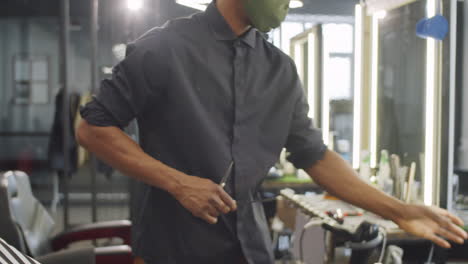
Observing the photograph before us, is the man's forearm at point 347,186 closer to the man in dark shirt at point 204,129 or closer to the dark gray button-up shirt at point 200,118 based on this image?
the man in dark shirt at point 204,129

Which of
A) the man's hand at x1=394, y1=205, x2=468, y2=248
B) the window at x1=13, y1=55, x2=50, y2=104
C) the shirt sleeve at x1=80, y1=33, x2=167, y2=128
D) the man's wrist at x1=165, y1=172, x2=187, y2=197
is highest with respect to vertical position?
the window at x1=13, y1=55, x2=50, y2=104

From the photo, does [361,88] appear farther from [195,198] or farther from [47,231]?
[195,198]

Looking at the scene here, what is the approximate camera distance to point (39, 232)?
7.78ft

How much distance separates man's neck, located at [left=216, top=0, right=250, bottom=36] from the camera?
1.24 metres

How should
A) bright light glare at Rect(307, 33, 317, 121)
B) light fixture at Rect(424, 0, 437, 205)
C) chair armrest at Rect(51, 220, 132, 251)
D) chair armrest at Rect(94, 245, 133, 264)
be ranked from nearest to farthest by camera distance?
chair armrest at Rect(94, 245, 133, 264) → light fixture at Rect(424, 0, 437, 205) → chair armrest at Rect(51, 220, 132, 251) → bright light glare at Rect(307, 33, 317, 121)

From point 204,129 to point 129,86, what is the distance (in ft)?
0.64

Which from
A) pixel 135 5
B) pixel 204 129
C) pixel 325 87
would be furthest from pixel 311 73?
pixel 204 129

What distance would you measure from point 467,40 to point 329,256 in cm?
161

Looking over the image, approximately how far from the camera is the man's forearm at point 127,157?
1.05 meters

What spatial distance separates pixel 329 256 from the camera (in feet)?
8.04

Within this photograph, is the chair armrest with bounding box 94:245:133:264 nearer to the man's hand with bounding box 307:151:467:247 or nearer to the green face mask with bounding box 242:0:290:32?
the man's hand with bounding box 307:151:467:247

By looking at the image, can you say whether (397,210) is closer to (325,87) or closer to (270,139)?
(270,139)

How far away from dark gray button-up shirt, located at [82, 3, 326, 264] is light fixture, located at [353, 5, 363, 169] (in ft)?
7.15

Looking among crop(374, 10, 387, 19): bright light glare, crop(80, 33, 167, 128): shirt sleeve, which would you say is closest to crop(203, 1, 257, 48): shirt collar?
crop(80, 33, 167, 128): shirt sleeve
